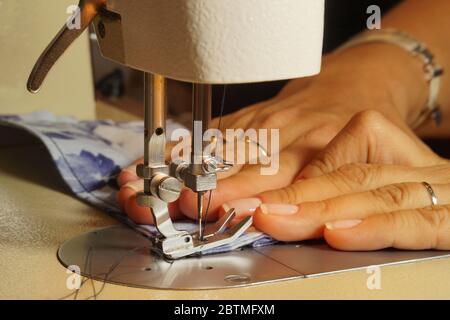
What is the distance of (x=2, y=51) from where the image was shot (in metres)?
1.04

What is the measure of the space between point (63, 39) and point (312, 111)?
0.45 m

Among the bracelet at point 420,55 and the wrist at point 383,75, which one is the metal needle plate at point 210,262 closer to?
the wrist at point 383,75

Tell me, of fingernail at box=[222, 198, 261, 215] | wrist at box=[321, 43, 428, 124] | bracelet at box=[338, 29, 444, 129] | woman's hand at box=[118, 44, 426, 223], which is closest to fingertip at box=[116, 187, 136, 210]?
woman's hand at box=[118, 44, 426, 223]

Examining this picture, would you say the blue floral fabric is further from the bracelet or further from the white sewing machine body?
the bracelet

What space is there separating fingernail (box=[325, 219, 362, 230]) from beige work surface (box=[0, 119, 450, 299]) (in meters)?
0.06

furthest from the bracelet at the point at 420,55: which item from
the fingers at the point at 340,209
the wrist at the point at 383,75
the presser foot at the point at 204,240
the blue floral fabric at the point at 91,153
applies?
the presser foot at the point at 204,240

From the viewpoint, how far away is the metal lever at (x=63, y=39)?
60cm

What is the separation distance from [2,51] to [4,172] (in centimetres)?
18

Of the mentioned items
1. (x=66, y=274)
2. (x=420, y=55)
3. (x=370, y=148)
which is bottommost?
(x=66, y=274)

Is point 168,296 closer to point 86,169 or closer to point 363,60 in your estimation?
point 86,169

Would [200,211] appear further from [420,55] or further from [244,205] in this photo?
[420,55]

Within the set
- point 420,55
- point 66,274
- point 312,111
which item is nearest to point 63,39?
point 66,274

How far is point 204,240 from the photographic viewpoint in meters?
0.67

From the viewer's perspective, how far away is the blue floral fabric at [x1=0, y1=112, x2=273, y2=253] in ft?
2.79
